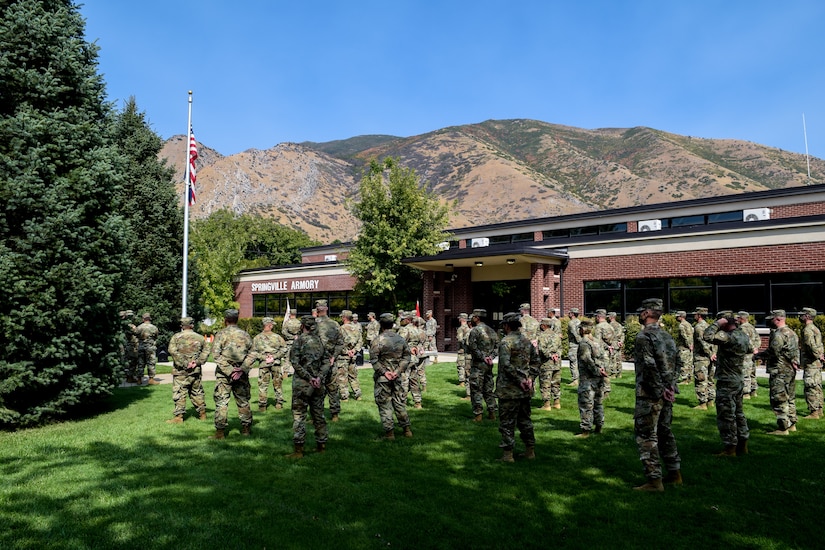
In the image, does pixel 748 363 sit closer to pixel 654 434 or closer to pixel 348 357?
pixel 654 434

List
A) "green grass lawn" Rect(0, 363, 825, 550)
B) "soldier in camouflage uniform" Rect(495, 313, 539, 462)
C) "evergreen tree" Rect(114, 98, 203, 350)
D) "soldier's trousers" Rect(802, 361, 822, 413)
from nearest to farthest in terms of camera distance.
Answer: "green grass lawn" Rect(0, 363, 825, 550)
"soldier in camouflage uniform" Rect(495, 313, 539, 462)
"soldier's trousers" Rect(802, 361, 822, 413)
"evergreen tree" Rect(114, 98, 203, 350)

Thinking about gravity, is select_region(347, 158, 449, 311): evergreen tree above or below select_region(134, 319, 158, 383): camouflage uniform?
above

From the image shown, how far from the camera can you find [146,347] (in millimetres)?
17188

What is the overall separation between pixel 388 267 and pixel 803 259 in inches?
635

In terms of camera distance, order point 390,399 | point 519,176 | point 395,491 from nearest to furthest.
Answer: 1. point 395,491
2. point 390,399
3. point 519,176

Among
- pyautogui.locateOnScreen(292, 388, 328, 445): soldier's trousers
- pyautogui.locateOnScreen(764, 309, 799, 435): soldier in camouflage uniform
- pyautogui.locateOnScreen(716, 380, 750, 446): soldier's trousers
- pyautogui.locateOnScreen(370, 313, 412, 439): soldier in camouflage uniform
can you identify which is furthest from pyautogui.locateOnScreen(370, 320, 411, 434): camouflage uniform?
pyautogui.locateOnScreen(764, 309, 799, 435): soldier in camouflage uniform

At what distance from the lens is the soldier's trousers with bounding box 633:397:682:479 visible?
21.7 feet

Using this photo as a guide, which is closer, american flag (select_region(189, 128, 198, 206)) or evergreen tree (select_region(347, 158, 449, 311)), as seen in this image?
american flag (select_region(189, 128, 198, 206))

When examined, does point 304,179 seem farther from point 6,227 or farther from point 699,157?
point 6,227

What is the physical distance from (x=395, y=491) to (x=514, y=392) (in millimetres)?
2315

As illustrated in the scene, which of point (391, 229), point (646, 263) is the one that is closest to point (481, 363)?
point (646, 263)

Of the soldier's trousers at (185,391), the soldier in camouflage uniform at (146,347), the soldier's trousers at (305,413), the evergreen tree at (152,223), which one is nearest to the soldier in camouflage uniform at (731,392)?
the soldier's trousers at (305,413)

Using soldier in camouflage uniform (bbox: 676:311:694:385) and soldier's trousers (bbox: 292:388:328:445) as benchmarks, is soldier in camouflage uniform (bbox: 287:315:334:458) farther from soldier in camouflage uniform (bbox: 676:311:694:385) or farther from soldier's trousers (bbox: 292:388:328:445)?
soldier in camouflage uniform (bbox: 676:311:694:385)

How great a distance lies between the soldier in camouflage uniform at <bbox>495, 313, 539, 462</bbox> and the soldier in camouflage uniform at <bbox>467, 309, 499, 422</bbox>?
2458 mm
